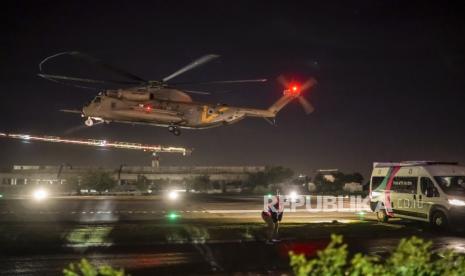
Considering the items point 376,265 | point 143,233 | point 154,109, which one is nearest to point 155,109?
point 154,109

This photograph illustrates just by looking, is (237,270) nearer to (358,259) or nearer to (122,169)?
(358,259)

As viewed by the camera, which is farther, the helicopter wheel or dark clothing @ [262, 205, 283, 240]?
the helicopter wheel

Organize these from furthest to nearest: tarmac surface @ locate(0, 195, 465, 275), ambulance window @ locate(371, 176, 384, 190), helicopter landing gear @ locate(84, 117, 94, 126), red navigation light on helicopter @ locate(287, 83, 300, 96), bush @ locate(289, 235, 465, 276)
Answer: red navigation light on helicopter @ locate(287, 83, 300, 96) < helicopter landing gear @ locate(84, 117, 94, 126) < ambulance window @ locate(371, 176, 384, 190) < tarmac surface @ locate(0, 195, 465, 275) < bush @ locate(289, 235, 465, 276)

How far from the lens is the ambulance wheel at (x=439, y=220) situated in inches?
746

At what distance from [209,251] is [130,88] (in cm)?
1761

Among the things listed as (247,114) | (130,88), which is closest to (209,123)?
(247,114)

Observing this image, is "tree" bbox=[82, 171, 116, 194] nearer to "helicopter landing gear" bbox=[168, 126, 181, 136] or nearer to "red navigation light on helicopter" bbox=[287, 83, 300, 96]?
"helicopter landing gear" bbox=[168, 126, 181, 136]

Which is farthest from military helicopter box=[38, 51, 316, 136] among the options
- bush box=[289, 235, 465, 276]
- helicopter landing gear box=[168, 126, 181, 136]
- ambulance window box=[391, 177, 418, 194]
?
bush box=[289, 235, 465, 276]

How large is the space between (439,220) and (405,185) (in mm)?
2324

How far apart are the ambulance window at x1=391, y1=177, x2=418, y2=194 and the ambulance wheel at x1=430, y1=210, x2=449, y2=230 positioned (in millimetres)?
1382

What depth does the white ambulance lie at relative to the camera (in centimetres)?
1892

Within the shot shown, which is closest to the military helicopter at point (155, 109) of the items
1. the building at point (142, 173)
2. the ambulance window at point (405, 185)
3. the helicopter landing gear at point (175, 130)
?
the helicopter landing gear at point (175, 130)

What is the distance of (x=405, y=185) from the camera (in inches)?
834

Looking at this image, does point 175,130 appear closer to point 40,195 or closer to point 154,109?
point 154,109
